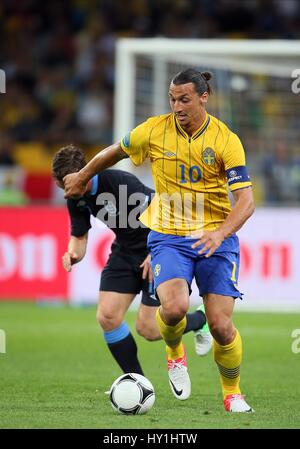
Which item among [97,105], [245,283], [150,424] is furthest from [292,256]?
[150,424]

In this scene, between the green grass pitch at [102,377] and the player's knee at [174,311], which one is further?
Result: the player's knee at [174,311]

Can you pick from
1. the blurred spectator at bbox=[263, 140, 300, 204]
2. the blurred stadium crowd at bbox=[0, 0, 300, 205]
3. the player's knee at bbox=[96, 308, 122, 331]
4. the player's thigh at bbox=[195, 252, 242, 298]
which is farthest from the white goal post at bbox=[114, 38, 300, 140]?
the player's thigh at bbox=[195, 252, 242, 298]

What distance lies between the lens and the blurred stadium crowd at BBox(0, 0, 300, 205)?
19453mm

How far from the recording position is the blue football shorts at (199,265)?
6641 millimetres

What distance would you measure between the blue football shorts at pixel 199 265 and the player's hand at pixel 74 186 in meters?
0.68

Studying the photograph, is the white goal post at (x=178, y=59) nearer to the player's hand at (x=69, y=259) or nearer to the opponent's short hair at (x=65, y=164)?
the player's hand at (x=69, y=259)

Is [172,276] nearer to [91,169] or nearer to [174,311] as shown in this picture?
[174,311]

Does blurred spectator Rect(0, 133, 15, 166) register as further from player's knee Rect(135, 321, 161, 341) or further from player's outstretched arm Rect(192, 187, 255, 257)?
player's outstretched arm Rect(192, 187, 255, 257)

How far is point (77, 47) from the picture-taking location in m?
20.5

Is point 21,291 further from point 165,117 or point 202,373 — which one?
point 165,117

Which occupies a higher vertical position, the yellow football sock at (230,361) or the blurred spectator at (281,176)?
the blurred spectator at (281,176)

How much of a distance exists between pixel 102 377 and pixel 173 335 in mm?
1763

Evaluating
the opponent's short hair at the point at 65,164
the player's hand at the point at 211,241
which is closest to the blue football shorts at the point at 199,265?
the player's hand at the point at 211,241

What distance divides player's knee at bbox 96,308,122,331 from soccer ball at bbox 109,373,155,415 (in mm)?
954
